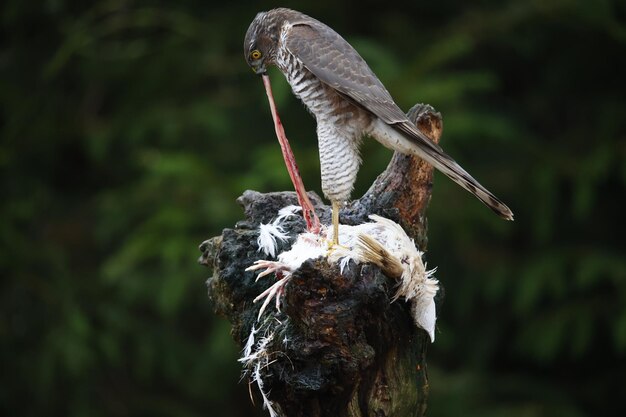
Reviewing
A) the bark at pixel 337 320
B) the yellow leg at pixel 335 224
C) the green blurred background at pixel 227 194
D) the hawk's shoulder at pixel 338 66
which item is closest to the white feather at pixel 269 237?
the bark at pixel 337 320

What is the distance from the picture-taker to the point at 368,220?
4168 mm

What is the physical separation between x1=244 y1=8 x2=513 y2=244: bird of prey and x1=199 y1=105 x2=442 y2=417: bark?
0.27 m

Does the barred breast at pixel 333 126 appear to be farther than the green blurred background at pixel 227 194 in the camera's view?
No

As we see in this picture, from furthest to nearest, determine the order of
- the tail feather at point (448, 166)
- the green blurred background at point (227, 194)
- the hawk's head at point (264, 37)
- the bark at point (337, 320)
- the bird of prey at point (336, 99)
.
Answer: the green blurred background at point (227, 194), the hawk's head at point (264, 37), the bird of prey at point (336, 99), the tail feather at point (448, 166), the bark at point (337, 320)

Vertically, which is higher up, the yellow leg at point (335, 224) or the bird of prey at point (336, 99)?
the bird of prey at point (336, 99)

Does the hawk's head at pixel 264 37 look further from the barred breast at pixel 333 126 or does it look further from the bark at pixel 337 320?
the bark at pixel 337 320

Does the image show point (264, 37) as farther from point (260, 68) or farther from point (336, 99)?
point (336, 99)

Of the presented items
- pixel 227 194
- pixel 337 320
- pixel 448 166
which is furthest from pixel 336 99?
pixel 227 194

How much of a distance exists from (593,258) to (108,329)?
428 cm

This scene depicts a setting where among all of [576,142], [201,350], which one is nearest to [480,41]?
[576,142]

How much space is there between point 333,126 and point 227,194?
3.11 m

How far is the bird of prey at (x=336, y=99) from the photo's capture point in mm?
3914

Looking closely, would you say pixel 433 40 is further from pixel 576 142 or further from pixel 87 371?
pixel 87 371

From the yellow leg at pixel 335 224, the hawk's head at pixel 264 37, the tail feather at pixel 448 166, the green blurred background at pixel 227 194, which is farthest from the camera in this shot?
the green blurred background at pixel 227 194
